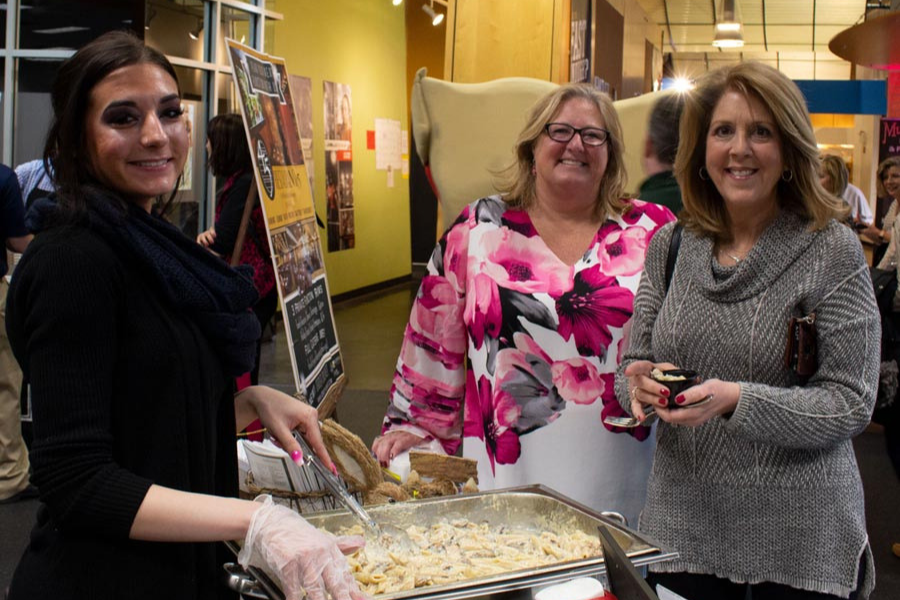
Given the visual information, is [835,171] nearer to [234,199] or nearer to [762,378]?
[234,199]

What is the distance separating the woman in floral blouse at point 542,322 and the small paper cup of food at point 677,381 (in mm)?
591

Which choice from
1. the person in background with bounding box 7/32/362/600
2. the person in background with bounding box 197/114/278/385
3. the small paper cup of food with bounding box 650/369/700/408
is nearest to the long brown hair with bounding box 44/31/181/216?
the person in background with bounding box 7/32/362/600

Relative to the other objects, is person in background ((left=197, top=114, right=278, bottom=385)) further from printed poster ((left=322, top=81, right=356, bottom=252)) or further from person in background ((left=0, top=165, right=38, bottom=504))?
printed poster ((left=322, top=81, right=356, bottom=252))

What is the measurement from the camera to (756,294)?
67.8 inches

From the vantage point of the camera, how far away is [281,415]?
1580mm

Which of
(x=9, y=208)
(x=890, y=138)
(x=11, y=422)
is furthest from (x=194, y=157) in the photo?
(x=890, y=138)

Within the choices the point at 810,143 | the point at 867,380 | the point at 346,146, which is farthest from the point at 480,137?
the point at 346,146

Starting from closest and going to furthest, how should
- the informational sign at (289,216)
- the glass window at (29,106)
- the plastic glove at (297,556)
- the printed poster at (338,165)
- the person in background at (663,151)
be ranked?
the plastic glove at (297,556), the person in background at (663,151), the informational sign at (289,216), the glass window at (29,106), the printed poster at (338,165)

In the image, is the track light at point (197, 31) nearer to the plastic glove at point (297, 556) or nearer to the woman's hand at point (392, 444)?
the woman's hand at point (392, 444)

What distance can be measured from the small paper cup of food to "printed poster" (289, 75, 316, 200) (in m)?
8.35

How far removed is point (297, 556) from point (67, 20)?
6623mm

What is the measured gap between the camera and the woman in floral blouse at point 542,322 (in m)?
2.25

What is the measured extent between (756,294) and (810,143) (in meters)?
0.30

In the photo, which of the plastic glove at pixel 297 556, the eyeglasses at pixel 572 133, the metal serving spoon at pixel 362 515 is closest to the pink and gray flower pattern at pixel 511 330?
the eyeglasses at pixel 572 133
